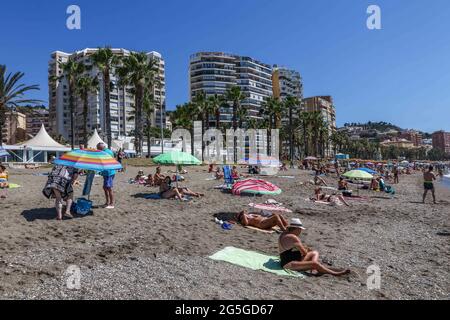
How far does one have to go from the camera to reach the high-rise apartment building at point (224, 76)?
11294cm

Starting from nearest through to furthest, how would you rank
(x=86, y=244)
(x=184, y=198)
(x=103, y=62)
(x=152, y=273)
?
(x=152, y=273), (x=86, y=244), (x=184, y=198), (x=103, y=62)

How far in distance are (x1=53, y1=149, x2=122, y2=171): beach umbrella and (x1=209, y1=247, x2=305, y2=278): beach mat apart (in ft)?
11.7

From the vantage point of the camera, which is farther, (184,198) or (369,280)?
(184,198)

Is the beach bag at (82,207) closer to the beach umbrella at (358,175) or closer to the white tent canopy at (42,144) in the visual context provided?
the beach umbrella at (358,175)

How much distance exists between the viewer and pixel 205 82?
113m

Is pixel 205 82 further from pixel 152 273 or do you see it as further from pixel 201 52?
pixel 152 273

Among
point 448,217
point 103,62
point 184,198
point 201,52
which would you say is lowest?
point 448,217

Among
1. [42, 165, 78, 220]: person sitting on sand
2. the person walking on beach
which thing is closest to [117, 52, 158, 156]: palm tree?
the person walking on beach

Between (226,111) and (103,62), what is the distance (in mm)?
70833

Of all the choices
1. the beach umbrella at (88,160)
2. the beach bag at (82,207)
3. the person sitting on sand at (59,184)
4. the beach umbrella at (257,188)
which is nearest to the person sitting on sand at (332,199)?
the beach umbrella at (257,188)

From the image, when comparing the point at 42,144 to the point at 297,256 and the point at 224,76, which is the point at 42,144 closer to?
the point at 297,256

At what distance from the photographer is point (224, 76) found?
113812 mm
